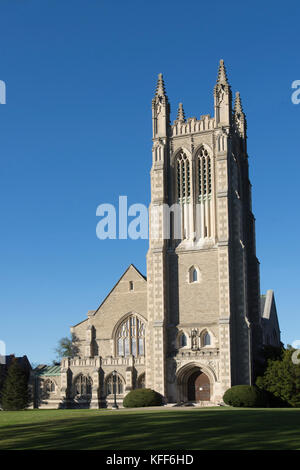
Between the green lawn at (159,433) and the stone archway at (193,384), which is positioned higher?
the stone archway at (193,384)

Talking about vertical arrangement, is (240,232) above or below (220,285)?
above

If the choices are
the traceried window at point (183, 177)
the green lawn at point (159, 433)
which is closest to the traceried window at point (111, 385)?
the traceried window at point (183, 177)

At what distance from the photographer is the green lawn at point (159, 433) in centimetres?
2330

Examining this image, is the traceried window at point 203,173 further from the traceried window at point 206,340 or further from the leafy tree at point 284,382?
the leafy tree at point 284,382

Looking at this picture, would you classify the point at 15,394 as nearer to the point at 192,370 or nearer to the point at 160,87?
the point at 192,370

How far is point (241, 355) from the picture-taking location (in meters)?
55.2

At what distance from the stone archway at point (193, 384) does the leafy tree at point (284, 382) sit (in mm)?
4797

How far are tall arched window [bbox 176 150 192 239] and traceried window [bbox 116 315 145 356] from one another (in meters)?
12.1

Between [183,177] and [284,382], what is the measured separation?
21.5 m

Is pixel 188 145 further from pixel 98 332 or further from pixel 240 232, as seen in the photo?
pixel 98 332
